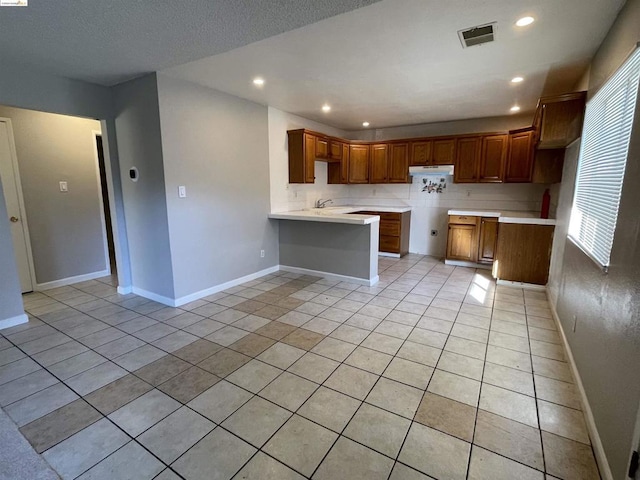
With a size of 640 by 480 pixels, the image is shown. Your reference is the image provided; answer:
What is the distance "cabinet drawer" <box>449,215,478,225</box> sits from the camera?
5.06 meters

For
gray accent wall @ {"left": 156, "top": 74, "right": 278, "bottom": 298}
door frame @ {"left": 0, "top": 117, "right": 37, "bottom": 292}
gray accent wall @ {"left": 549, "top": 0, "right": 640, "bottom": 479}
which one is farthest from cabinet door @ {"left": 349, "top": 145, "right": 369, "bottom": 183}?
door frame @ {"left": 0, "top": 117, "right": 37, "bottom": 292}

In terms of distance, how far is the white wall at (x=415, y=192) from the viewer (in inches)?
192

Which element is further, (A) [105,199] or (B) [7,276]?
(A) [105,199]

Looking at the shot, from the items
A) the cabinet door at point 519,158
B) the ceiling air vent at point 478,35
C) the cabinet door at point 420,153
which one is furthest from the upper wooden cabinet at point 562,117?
the cabinet door at point 420,153

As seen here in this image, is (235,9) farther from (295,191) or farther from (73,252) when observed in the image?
(73,252)

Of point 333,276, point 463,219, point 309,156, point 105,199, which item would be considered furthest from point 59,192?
point 463,219

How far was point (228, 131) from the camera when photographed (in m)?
3.93

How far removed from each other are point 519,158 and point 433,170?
128 cm

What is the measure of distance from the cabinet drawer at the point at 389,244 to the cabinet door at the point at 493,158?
69.0 inches

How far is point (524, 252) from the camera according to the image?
4078 mm

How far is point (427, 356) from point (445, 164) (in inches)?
155

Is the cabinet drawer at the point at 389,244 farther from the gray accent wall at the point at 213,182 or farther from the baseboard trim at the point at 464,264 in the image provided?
the gray accent wall at the point at 213,182

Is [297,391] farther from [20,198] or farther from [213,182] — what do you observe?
[20,198]

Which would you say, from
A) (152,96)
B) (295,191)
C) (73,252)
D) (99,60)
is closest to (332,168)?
(295,191)
